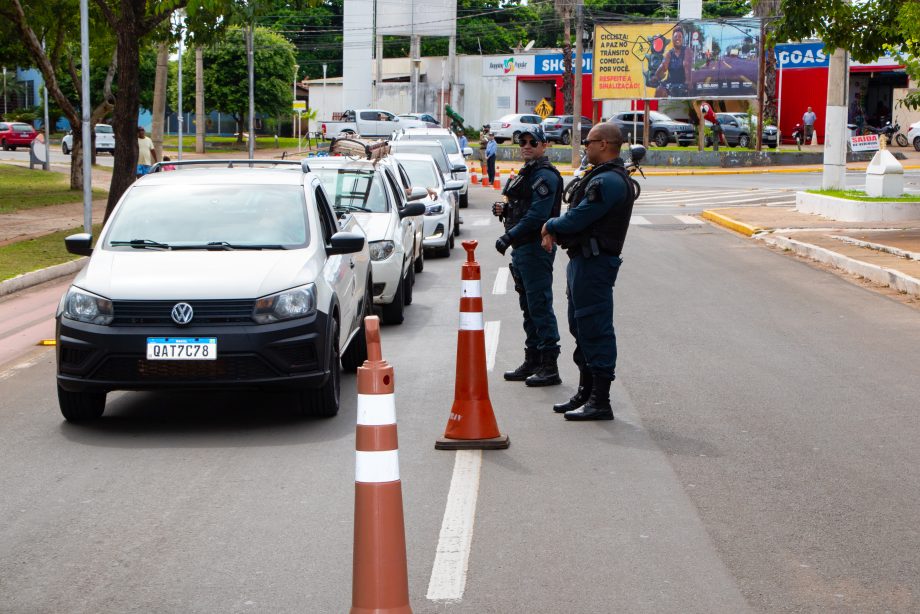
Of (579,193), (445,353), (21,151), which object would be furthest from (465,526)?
(21,151)

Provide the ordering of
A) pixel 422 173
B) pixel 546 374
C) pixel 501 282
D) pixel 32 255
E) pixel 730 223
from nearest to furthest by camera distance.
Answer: pixel 546 374 → pixel 501 282 → pixel 32 255 → pixel 422 173 → pixel 730 223

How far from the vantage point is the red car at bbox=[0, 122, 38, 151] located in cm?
6469

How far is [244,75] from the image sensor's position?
70.8 m

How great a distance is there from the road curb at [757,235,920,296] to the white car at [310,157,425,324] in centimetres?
588

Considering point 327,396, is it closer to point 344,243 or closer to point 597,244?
point 344,243

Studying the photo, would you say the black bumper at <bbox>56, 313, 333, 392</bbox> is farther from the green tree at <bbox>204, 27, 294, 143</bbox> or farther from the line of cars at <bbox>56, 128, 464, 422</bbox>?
the green tree at <bbox>204, 27, 294, 143</bbox>

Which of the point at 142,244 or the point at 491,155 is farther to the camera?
the point at 491,155

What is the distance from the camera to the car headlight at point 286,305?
7.79 metres

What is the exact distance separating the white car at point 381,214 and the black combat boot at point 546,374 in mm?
3132

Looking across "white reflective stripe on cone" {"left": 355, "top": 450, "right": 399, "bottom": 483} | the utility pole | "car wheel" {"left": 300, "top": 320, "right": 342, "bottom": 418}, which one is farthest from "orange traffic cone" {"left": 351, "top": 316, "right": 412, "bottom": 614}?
the utility pole

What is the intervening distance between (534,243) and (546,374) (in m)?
1.04

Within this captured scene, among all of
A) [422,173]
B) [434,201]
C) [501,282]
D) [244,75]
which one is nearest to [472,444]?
[501,282]

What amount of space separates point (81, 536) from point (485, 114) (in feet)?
233

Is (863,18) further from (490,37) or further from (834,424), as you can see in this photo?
(490,37)
